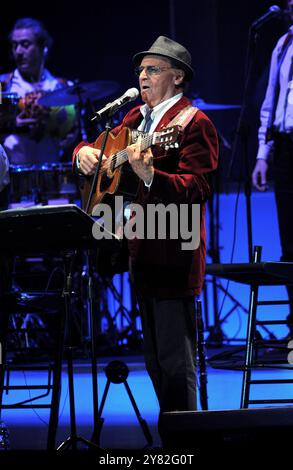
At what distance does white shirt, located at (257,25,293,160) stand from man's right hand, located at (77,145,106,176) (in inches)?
87.0

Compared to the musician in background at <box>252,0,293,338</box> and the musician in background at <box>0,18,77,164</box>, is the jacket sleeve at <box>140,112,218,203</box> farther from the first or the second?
the musician in background at <box>0,18,77,164</box>

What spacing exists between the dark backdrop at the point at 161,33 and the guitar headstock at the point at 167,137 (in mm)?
4370

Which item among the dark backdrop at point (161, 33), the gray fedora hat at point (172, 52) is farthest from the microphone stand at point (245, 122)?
the gray fedora hat at point (172, 52)

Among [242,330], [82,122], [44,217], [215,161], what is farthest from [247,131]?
[44,217]

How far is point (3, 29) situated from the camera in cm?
879

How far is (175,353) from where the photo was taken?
338 centimetres

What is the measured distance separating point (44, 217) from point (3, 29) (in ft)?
20.7

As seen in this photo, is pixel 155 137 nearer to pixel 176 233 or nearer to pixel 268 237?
pixel 176 233

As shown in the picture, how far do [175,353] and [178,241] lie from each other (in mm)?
450

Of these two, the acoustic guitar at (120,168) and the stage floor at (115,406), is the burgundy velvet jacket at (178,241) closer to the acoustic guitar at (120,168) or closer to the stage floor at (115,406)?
the acoustic guitar at (120,168)

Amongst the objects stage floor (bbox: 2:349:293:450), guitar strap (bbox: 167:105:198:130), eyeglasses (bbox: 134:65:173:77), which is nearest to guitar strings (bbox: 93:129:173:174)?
guitar strap (bbox: 167:105:198:130)

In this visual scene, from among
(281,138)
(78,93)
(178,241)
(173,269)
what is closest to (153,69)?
(178,241)

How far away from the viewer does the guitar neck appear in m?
3.36

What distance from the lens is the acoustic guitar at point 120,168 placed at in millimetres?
3351
